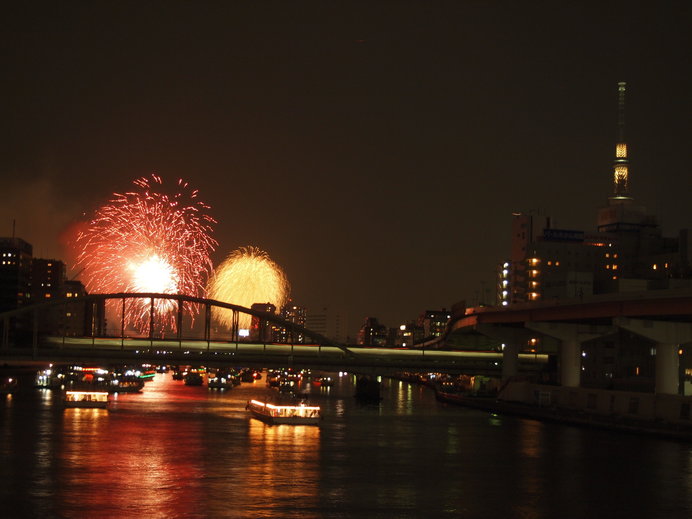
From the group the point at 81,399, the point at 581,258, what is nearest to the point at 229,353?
the point at 81,399

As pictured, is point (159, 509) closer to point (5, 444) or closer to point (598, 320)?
point (5, 444)

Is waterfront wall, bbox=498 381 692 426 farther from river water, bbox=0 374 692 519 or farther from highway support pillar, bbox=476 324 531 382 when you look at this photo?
highway support pillar, bbox=476 324 531 382

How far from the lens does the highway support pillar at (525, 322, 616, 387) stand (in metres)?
85.7

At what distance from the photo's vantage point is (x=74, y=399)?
87312mm

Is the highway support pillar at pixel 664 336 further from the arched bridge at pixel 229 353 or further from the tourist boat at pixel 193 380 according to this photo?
the tourist boat at pixel 193 380

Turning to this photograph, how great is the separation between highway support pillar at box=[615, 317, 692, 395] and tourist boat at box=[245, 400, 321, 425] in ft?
67.6

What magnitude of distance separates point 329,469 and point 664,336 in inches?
1265

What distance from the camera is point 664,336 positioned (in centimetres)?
7244

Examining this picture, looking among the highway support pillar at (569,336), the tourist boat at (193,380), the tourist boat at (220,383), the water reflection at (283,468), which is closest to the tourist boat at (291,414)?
the water reflection at (283,468)

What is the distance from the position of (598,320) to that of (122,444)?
40.9m

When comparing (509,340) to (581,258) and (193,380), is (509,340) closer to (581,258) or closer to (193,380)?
(193,380)

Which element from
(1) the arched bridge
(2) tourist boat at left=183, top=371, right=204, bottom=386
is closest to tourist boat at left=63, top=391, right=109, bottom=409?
(1) the arched bridge

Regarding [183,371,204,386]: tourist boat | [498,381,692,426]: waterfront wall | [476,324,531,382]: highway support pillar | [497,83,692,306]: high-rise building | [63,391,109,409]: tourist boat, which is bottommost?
[183,371,204,386]: tourist boat

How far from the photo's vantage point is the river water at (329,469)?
38.8 m
